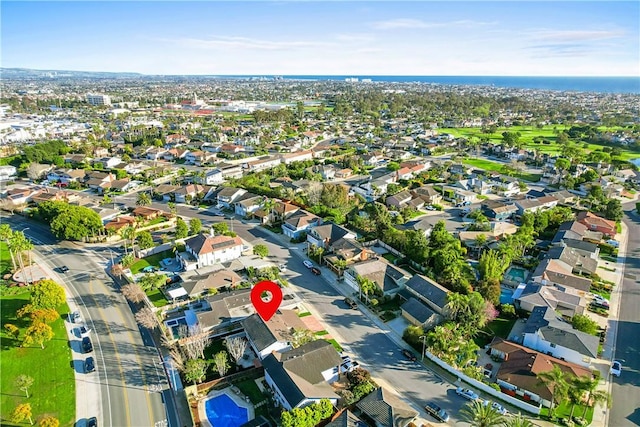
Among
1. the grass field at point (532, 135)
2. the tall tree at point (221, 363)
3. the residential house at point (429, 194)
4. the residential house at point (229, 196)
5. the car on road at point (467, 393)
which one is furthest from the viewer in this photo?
the grass field at point (532, 135)

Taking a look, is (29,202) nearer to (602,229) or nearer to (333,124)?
(602,229)

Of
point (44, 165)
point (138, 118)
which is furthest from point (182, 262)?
point (138, 118)

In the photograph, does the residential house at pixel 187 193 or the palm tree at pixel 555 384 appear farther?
the residential house at pixel 187 193

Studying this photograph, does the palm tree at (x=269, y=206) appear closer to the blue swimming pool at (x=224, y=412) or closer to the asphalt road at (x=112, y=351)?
A: the asphalt road at (x=112, y=351)

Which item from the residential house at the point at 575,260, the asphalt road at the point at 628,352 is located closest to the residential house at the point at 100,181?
the residential house at the point at 575,260

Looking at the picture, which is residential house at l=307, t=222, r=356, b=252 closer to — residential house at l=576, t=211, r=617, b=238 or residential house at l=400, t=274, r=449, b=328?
residential house at l=400, t=274, r=449, b=328

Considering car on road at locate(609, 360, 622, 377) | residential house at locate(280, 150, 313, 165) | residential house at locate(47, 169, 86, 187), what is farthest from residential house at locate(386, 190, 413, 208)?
residential house at locate(47, 169, 86, 187)

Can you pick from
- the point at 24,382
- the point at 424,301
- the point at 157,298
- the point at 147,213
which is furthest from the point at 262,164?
the point at 24,382
